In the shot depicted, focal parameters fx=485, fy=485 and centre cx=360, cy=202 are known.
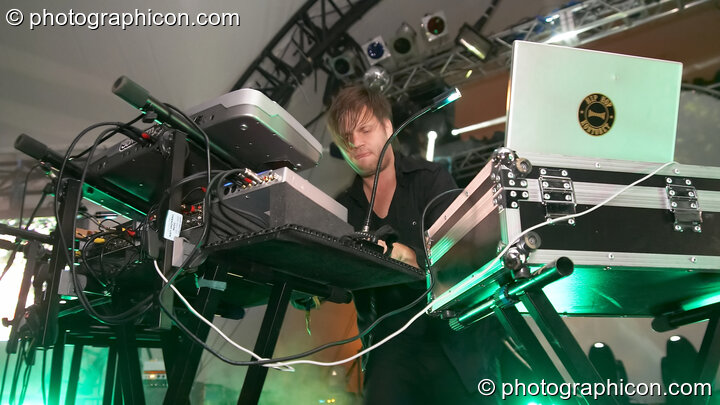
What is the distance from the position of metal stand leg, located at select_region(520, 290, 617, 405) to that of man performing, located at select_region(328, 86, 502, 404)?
0.44m

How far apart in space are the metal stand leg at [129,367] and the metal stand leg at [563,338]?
4.18 ft

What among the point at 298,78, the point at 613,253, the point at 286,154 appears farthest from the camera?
the point at 298,78

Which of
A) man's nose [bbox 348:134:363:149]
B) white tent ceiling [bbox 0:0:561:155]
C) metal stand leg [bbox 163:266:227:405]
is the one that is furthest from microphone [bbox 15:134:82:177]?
white tent ceiling [bbox 0:0:561:155]

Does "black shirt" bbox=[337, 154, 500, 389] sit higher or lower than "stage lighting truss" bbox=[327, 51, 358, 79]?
lower

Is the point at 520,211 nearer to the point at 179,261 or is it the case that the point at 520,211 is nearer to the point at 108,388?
the point at 179,261

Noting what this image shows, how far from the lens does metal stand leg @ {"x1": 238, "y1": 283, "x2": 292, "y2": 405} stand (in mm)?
1131

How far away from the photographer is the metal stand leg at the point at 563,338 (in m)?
0.93

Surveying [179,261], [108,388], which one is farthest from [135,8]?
[179,261]

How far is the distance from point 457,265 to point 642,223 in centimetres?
42

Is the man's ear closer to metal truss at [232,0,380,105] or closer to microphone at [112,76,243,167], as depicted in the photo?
microphone at [112,76,243,167]

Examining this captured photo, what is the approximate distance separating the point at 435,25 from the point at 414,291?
3.31 m

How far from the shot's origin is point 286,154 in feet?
4.51

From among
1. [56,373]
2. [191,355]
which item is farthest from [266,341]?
[56,373]

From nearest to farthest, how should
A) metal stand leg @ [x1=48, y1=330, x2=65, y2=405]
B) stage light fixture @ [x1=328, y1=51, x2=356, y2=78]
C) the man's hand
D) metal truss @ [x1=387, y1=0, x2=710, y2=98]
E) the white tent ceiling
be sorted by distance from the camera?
the man's hand, metal stand leg @ [x1=48, y1=330, x2=65, y2=405], the white tent ceiling, metal truss @ [x1=387, y1=0, x2=710, y2=98], stage light fixture @ [x1=328, y1=51, x2=356, y2=78]
